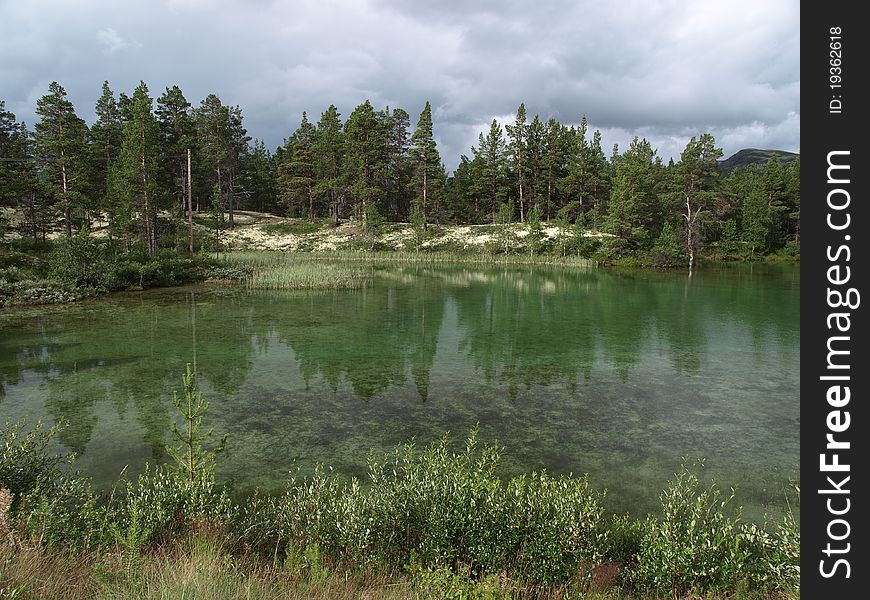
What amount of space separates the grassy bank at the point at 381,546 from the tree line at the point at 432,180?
48.8 m

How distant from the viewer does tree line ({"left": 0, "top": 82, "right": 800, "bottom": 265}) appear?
58.8m

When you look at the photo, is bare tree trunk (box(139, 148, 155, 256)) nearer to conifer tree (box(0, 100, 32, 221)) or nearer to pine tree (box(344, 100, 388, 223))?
conifer tree (box(0, 100, 32, 221))

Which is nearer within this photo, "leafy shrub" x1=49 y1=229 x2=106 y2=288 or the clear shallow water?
the clear shallow water

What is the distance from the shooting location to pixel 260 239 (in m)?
65.4

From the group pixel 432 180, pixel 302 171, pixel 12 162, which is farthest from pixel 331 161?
pixel 12 162

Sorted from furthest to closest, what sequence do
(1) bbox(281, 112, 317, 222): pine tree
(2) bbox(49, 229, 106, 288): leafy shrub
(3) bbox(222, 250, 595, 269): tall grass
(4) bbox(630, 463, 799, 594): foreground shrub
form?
(1) bbox(281, 112, 317, 222): pine tree → (3) bbox(222, 250, 595, 269): tall grass → (2) bbox(49, 229, 106, 288): leafy shrub → (4) bbox(630, 463, 799, 594): foreground shrub

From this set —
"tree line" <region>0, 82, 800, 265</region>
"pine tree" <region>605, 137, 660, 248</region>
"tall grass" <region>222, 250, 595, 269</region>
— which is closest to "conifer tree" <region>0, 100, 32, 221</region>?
"tree line" <region>0, 82, 800, 265</region>

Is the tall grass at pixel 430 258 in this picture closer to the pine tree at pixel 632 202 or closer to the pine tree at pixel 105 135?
the pine tree at pixel 632 202

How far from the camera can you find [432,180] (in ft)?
236

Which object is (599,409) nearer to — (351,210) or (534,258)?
(534,258)

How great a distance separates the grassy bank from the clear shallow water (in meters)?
2.14

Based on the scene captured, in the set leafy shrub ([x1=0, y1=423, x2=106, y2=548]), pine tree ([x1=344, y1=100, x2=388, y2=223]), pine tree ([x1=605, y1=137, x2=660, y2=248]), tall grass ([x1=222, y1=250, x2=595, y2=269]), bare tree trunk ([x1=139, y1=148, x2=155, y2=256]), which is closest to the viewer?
leafy shrub ([x1=0, y1=423, x2=106, y2=548])

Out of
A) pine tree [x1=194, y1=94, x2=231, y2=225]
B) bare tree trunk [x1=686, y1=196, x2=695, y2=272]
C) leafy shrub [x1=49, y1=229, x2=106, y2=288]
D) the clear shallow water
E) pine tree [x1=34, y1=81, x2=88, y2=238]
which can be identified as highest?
pine tree [x1=194, y1=94, x2=231, y2=225]
